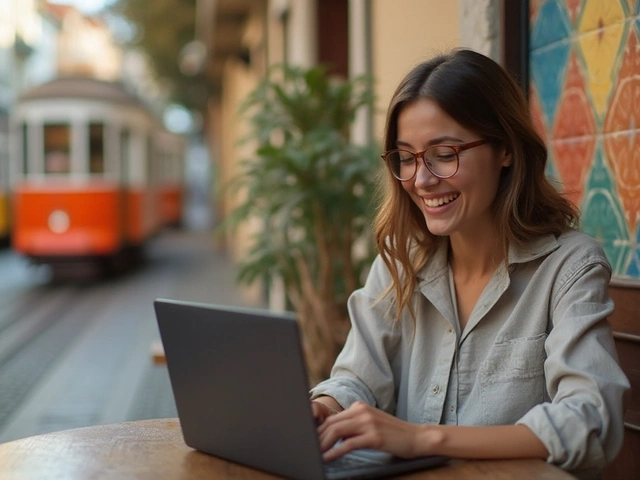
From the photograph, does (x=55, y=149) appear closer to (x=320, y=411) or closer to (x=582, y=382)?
(x=320, y=411)

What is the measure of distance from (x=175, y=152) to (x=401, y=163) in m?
27.5

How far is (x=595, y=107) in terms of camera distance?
9.51 ft

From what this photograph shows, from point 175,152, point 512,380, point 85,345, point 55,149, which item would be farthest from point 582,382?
point 175,152

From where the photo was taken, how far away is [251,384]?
156 centimetres

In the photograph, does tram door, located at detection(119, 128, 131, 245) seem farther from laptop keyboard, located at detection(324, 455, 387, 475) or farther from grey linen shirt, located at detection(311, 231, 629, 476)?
laptop keyboard, located at detection(324, 455, 387, 475)

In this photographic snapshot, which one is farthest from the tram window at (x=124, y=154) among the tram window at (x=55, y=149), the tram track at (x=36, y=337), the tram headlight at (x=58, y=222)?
the tram track at (x=36, y=337)

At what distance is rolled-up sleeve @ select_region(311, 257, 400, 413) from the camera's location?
6.74 ft

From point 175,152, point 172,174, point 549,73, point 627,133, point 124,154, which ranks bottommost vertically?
point 627,133

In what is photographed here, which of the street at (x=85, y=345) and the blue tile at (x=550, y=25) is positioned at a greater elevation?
the blue tile at (x=550, y=25)

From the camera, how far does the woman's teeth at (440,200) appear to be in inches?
77.7

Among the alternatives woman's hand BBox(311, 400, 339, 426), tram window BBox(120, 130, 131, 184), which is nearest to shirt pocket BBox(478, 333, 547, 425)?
woman's hand BBox(311, 400, 339, 426)

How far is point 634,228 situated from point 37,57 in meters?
47.6

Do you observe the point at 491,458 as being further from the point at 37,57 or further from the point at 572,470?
the point at 37,57

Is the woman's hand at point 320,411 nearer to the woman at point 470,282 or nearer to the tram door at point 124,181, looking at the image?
the woman at point 470,282
